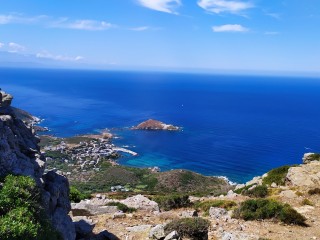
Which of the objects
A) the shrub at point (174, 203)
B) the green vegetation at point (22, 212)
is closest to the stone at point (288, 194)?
the shrub at point (174, 203)

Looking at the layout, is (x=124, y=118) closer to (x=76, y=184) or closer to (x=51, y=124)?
(x=51, y=124)

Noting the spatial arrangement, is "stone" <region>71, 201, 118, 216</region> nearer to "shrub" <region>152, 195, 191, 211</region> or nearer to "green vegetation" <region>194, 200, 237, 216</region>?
"shrub" <region>152, 195, 191, 211</region>

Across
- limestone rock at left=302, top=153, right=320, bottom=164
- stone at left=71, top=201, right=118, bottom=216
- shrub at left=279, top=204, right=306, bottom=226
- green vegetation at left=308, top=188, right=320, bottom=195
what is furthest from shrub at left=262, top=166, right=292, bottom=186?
stone at left=71, top=201, right=118, bottom=216

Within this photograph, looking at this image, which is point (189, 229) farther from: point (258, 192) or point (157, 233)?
point (258, 192)

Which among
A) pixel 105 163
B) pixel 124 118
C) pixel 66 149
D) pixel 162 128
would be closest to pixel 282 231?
pixel 105 163

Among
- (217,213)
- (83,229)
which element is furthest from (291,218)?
(83,229)
